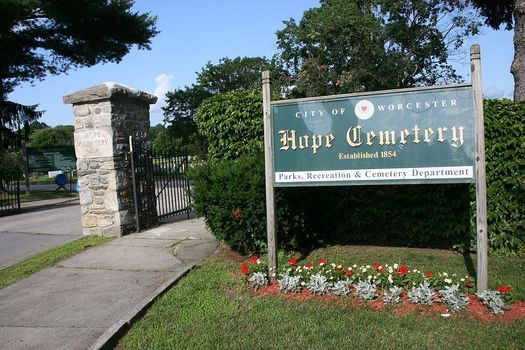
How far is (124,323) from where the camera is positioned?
4012 millimetres

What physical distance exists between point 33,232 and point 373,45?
17.2 metres

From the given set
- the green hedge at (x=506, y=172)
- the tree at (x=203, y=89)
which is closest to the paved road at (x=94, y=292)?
the green hedge at (x=506, y=172)

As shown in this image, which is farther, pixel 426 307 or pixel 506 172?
pixel 506 172

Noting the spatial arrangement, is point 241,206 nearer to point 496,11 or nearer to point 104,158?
point 104,158

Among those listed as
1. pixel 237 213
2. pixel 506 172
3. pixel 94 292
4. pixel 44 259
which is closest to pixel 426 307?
pixel 506 172

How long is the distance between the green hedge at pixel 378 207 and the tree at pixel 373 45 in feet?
49.4

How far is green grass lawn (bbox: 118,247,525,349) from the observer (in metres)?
3.47

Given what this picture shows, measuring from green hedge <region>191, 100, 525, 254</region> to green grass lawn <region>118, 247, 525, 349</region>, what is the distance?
90 cm

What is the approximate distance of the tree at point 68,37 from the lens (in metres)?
17.8

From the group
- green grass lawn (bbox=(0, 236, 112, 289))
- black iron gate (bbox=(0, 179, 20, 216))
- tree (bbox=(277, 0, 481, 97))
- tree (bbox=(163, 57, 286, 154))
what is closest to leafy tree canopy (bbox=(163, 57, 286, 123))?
tree (bbox=(163, 57, 286, 154))

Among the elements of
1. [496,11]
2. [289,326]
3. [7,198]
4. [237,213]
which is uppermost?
[496,11]

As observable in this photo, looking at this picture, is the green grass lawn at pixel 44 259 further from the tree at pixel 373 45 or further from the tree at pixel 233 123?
the tree at pixel 373 45

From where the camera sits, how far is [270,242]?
5.04 m

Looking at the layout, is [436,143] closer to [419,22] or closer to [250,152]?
[250,152]
